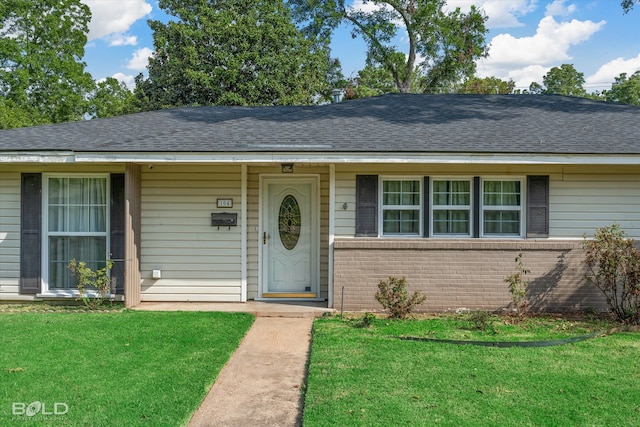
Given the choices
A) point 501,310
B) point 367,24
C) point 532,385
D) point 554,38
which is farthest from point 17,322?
point 554,38

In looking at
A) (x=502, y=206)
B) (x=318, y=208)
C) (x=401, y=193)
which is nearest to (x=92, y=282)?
(x=318, y=208)

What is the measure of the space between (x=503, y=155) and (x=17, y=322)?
7.35 m

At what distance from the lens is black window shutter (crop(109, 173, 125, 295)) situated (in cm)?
816

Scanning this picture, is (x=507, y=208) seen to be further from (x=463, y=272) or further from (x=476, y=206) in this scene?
(x=463, y=272)

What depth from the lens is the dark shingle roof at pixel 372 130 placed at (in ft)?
25.3

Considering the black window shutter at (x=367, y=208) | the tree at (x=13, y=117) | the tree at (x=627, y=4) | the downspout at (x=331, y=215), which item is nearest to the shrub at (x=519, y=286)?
the black window shutter at (x=367, y=208)

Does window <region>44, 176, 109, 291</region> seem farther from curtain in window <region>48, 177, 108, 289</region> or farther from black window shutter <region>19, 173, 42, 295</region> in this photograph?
black window shutter <region>19, 173, 42, 295</region>

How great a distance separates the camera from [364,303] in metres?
7.89

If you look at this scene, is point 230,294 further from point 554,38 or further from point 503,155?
point 554,38

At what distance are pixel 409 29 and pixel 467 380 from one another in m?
23.5

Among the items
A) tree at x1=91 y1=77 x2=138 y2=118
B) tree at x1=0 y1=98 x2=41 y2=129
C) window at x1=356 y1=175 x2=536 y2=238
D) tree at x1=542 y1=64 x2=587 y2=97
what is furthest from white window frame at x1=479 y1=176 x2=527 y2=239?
tree at x1=542 y1=64 x2=587 y2=97

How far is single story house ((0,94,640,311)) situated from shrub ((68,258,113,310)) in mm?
189

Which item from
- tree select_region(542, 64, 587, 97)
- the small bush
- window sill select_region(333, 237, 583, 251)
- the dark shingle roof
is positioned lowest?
the small bush

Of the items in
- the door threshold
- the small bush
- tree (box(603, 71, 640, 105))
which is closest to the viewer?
the small bush
